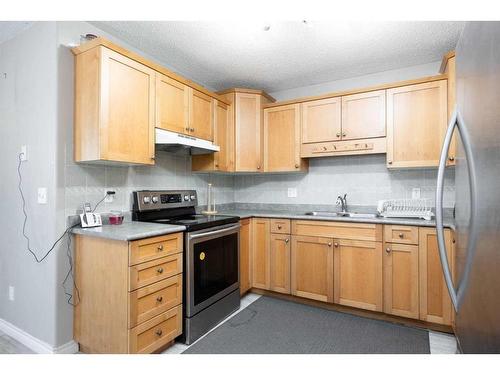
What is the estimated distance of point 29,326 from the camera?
207 cm

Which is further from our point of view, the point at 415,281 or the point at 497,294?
the point at 415,281

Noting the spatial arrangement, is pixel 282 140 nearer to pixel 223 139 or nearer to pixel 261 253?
pixel 223 139

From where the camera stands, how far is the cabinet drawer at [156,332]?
1696 mm

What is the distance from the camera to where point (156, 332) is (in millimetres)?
1835

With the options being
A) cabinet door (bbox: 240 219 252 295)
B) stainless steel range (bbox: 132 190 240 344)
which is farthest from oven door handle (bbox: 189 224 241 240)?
cabinet door (bbox: 240 219 252 295)

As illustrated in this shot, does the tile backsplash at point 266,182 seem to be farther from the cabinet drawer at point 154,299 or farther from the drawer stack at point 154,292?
the cabinet drawer at point 154,299

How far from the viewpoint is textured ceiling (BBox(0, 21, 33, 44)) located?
6.79 feet

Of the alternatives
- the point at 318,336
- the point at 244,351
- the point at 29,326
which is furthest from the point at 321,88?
the point at 29,326

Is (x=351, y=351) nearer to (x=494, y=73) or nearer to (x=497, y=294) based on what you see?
(x=497, y=294)

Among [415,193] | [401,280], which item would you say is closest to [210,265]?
[401,280]

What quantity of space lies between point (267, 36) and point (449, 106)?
5.47 ft

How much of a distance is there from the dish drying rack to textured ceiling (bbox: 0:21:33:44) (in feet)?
10.9

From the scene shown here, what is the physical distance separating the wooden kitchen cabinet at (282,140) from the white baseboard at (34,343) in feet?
7.79

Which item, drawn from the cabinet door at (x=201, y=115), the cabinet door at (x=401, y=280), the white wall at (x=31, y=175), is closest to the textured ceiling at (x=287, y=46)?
the cabinet door at (x=201, y=115)
